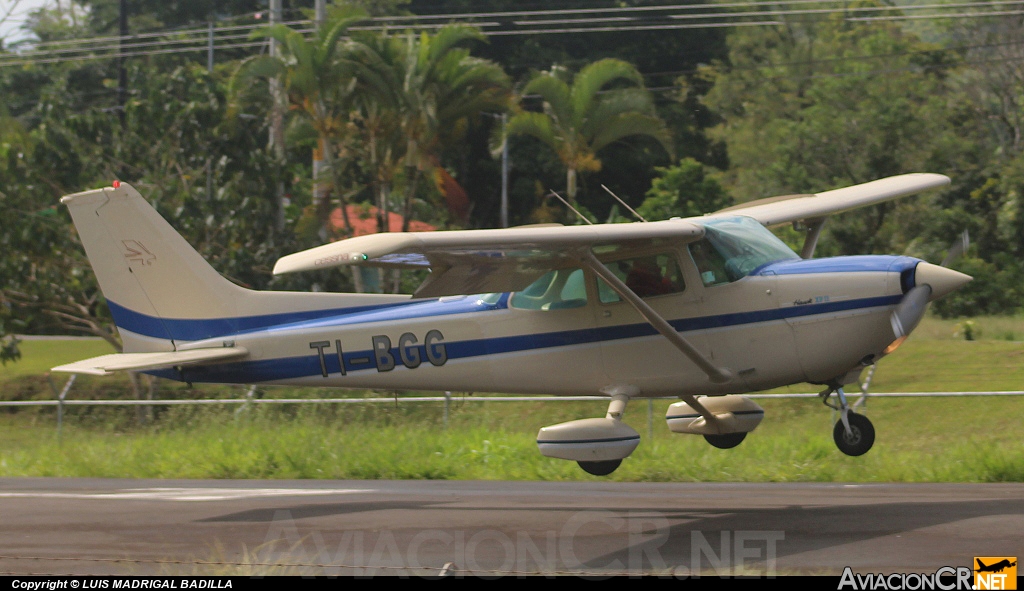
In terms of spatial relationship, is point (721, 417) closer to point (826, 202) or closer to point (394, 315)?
Answer: point (826, 202)

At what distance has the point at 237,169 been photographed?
87.2 ft

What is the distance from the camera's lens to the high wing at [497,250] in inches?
363

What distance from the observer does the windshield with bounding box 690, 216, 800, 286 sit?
36.2 feet

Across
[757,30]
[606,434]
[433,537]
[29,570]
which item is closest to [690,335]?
[606,434]

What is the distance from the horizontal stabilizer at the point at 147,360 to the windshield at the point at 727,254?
4.92 m

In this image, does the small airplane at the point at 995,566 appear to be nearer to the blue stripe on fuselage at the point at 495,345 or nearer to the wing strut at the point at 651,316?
the blue stripe on fuselage at the point at 495,345

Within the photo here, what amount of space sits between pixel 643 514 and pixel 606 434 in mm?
768

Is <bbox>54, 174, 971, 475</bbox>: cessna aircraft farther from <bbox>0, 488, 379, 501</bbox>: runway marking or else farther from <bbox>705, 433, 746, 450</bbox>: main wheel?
<bbox>0, 488, 379, 501</bbox>: runway marking

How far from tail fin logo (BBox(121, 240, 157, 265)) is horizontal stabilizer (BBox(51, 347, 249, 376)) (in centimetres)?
110

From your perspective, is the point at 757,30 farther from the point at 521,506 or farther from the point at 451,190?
the point at 521,506

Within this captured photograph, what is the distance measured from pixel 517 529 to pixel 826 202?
570 cm

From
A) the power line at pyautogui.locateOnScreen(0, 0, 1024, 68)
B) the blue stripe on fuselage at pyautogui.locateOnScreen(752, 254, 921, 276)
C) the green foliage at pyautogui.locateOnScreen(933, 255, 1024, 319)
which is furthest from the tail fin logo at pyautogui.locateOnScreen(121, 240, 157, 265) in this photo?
the green foliage at pyautogui.locateOnScreen(933, 255, 1024, 319)

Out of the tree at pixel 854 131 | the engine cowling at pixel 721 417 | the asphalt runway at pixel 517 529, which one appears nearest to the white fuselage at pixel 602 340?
the engine cowling at pixel 721 417

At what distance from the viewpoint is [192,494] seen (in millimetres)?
13125
